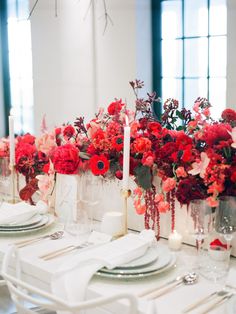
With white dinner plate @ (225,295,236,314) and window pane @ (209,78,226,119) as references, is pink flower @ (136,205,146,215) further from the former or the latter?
window pane @ (209,78,226,119)

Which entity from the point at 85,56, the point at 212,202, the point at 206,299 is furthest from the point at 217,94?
the point at 206,299

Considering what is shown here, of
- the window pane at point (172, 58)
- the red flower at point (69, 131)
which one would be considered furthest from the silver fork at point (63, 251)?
the window pane at point (172, 58)

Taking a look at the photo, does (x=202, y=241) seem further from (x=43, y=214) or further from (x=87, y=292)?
(x=43, y=214)

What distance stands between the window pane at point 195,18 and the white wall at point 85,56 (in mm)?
287

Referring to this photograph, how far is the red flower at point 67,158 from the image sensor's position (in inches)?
74.4

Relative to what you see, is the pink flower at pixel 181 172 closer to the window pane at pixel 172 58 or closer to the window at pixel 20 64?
the window pane at pixel 172 58

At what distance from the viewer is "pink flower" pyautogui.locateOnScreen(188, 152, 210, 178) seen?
1536 millimetres

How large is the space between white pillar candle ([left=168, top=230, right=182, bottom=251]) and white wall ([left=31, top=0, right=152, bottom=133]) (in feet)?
7.47

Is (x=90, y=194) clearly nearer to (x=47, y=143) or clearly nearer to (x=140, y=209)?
(x=140, y=209)

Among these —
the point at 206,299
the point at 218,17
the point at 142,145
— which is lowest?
the point at 206,299

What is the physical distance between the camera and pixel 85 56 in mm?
4266

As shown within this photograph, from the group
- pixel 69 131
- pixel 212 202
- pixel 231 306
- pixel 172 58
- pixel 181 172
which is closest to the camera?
pixel 231 306

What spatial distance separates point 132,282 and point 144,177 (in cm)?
43

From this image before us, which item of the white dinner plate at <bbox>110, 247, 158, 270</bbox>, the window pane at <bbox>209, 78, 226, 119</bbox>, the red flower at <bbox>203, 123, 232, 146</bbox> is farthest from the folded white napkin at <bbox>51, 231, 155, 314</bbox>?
the window pane at <bbox>209, 78, 226, 119</bbox>
